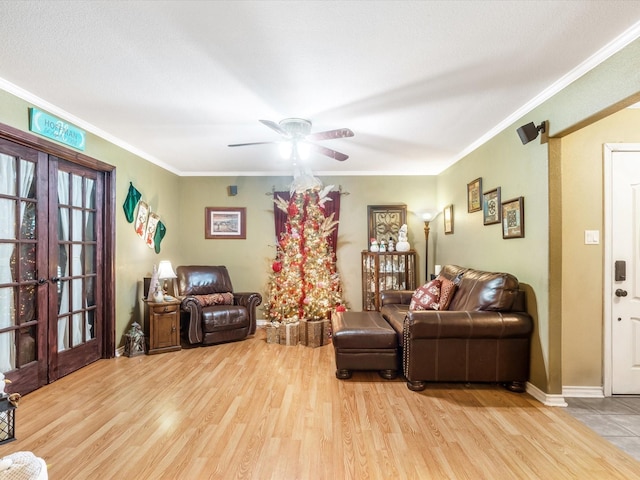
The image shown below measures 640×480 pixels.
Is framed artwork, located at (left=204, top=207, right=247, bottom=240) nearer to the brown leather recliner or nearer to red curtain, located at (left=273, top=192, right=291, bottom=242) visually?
red curtain, located at (left=273, top=192, right=291, bottom=242)

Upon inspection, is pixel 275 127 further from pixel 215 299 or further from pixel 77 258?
pixel 215 299

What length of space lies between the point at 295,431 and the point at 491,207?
3007mm

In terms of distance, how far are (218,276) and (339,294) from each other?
1.89m

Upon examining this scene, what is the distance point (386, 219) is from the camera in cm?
590

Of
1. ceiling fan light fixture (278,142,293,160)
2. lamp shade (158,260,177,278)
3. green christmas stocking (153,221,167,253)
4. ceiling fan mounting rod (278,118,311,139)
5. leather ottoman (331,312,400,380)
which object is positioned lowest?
leather ottoman (331,312,400,380)

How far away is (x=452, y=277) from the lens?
14.2 ft

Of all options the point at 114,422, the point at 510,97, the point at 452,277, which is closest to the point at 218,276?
the point at 114,422

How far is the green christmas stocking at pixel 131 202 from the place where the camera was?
4.38 meters

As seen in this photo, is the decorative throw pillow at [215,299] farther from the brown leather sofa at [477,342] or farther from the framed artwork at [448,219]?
the framed artwork at [448,219]

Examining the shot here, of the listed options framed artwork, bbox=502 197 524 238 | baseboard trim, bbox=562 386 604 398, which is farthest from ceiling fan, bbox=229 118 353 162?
baseboard trim, bbox=562 386 604 398

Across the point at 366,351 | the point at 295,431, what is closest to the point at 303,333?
the point at 366,351

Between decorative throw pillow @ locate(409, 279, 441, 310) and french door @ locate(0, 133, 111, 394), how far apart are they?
3.66m

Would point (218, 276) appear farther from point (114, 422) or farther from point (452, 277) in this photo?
point (452, 277)

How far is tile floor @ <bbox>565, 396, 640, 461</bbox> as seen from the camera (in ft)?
7.66
